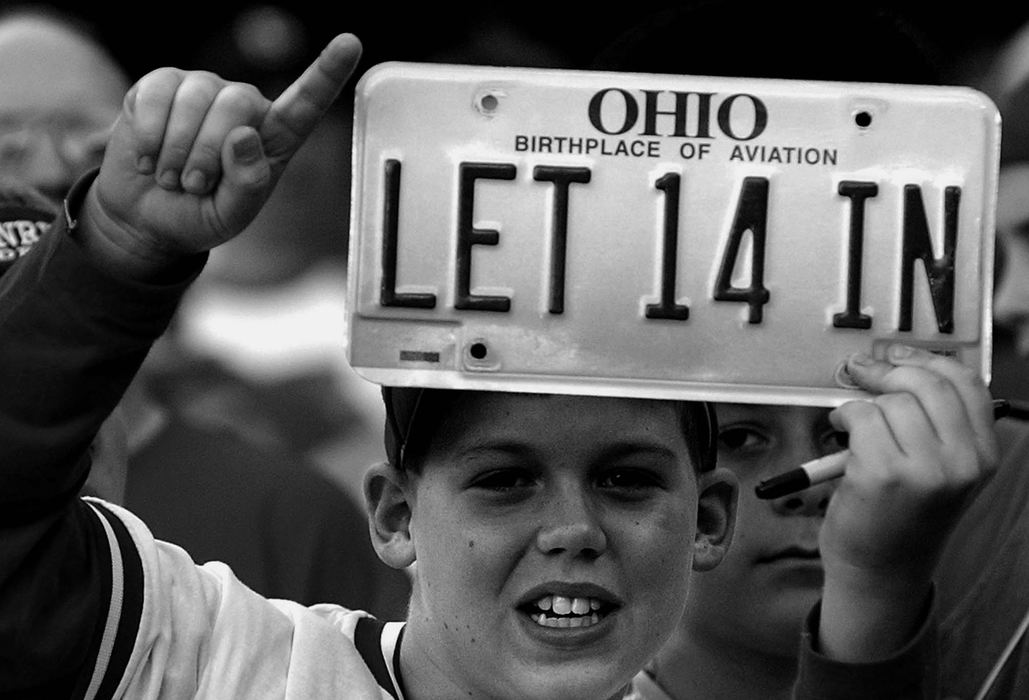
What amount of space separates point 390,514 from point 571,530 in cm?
32

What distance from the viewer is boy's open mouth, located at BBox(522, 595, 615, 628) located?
7.88 feet

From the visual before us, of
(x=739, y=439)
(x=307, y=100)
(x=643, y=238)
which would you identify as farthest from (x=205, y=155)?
(x=739, y=439)

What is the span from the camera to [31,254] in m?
2.19

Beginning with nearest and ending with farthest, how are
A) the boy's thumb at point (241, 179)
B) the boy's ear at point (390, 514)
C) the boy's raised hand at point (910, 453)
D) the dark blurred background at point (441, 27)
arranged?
the boy's thumb at point (241, 179) < the boy's raised hand at point (910, 453) < the boy's ear at point (390, 514) < the dark blurred background at point (441, 27)

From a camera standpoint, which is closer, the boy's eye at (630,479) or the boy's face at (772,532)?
the boy's eye at (630,479)

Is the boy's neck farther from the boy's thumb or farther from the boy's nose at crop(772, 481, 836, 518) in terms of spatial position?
the boy's thumb

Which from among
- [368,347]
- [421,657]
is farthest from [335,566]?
[368,347]

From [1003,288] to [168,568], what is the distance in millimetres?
2945

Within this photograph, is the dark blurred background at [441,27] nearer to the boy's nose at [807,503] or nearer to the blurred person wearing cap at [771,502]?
the blurred person wearing cap at [771,502]

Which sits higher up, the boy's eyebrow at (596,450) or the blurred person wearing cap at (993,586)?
the boy's eyebrow at (596,450)

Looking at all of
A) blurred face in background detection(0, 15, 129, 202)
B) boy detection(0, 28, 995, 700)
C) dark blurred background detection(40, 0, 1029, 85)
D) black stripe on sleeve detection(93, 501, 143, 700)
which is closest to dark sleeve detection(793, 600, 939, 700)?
boy detection(0, 28, 995, 700)

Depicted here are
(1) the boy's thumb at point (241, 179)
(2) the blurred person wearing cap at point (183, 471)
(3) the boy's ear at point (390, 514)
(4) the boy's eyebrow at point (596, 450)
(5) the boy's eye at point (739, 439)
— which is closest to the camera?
(1) the boy's thumb at point (241, 179)

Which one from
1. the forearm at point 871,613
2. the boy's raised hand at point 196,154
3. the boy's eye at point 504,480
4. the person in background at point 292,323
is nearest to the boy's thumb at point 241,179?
the boy's raised hand at point 196,154

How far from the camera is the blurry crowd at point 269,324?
3.74 metres
